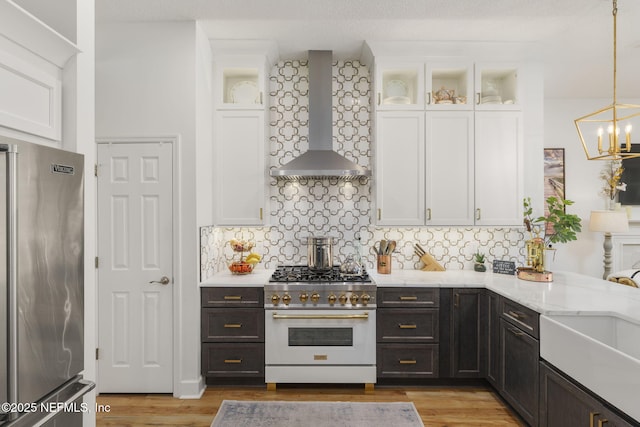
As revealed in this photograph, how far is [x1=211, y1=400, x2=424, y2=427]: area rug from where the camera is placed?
2.57 metres

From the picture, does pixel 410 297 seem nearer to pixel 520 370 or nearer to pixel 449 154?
pixel 520 370

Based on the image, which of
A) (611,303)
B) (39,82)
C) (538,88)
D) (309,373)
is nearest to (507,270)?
(611,303)

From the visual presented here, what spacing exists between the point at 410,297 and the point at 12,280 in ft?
8.43

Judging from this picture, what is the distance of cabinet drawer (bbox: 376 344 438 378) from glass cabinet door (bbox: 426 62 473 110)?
2076 mm

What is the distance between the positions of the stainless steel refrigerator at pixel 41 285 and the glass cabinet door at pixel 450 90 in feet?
9.32

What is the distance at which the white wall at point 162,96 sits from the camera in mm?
2977

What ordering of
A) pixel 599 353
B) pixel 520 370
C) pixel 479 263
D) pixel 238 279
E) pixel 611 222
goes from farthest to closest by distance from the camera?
pixel 611 222
pixel 479 263
pixel 238 279
pixel 520 370
pixel 599 353

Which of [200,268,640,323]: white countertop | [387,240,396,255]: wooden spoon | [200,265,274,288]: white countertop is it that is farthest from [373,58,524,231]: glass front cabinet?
[200,265,274,288]: white countertop

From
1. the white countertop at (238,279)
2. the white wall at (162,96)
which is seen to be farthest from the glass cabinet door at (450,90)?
the white countertop at (238,279)

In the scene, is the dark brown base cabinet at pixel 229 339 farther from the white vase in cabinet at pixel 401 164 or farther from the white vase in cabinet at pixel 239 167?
the white vase in cabinet at pixel 401 164

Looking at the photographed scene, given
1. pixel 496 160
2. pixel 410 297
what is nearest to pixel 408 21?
pixel 496 160

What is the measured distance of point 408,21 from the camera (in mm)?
2943

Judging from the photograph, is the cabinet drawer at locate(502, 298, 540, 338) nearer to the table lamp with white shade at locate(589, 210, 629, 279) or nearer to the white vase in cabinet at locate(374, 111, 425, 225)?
the white vase in cabinet at locate(374, 111, 425, 225)

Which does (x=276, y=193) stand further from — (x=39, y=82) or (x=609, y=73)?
(x=609, y=73)
